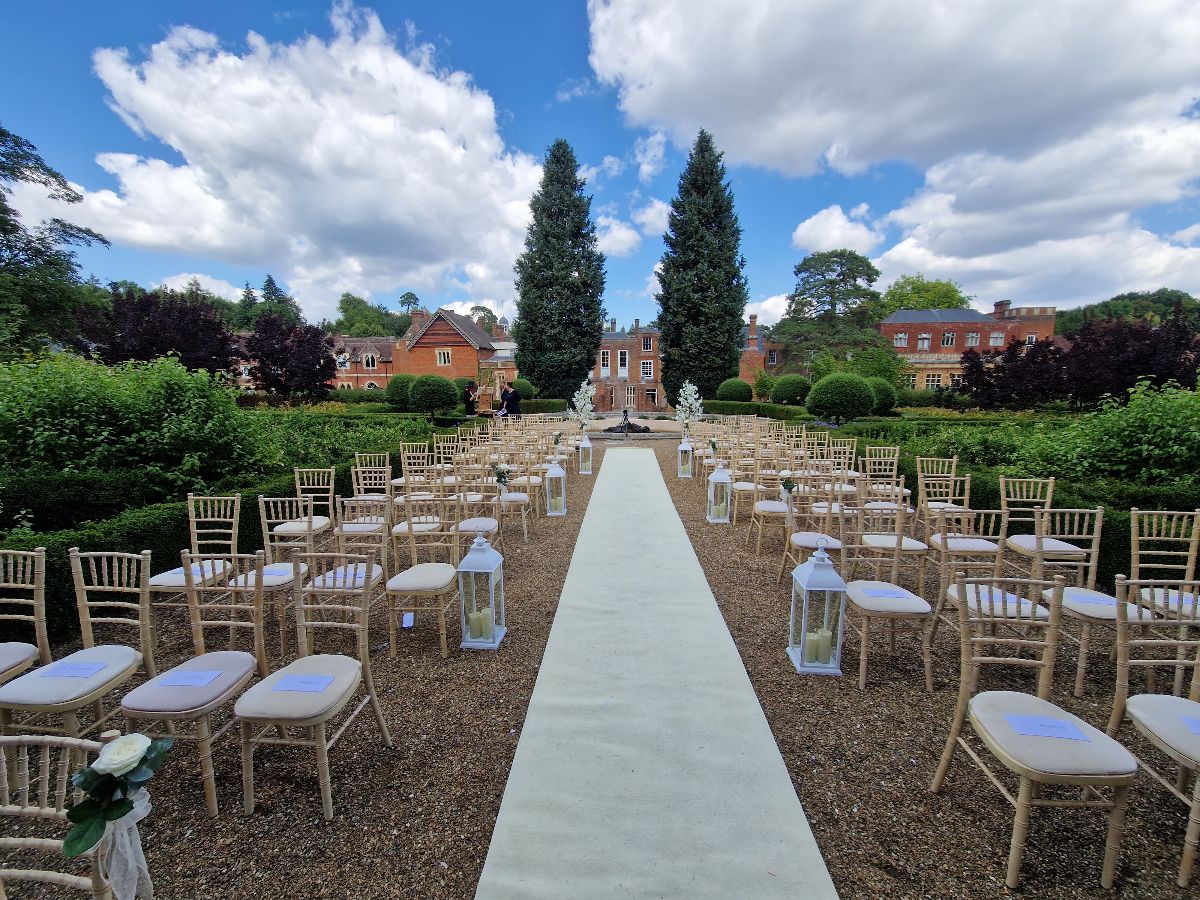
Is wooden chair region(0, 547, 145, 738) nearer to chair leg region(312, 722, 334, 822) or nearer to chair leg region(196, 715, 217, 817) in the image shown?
chair leg region(196, 715, 217, 817)

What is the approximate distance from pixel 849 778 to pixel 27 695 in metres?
4.33

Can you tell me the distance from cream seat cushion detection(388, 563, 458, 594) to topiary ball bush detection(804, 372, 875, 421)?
1865 cm

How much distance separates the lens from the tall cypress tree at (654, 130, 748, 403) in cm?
3073

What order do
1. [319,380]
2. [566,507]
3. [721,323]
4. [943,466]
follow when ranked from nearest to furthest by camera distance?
[943,466]
[566,507]
[319,380]
[721,323]

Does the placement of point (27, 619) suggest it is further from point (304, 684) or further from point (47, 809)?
point (47, 809)

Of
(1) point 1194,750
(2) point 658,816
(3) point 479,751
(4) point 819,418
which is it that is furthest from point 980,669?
(4) point 819,418

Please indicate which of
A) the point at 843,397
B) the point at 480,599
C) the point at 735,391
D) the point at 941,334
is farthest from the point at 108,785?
the point at 941,334

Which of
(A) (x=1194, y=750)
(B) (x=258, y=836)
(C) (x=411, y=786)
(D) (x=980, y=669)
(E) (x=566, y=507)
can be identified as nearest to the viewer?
(A) (x=1194, y=750)

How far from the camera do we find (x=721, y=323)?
31.0 m

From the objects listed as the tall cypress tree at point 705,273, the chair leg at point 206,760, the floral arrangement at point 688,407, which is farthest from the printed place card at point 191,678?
the tall cypress tree at point 705,273

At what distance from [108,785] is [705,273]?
32.1 meters

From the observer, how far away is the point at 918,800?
9.07 ft

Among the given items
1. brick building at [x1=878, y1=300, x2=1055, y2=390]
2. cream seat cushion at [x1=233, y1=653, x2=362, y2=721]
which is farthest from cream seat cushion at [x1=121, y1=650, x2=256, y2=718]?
brick building at [x1=878, y1=300, x2=1055, y2=390]

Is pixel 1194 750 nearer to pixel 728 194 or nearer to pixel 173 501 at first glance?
pixel 173 501
